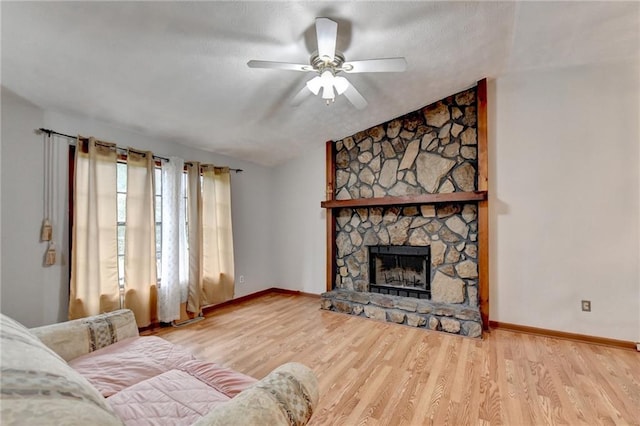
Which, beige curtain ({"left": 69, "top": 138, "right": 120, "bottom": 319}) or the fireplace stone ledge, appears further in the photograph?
the fireplace stone ledge

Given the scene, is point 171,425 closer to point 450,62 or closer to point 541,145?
point 450,62

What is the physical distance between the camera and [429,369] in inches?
94.7

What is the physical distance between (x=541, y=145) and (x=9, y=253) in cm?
523

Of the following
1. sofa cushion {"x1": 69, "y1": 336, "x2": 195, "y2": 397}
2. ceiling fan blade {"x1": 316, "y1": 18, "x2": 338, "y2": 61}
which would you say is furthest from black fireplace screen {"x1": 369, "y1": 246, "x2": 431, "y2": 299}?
sofa cushion {"x1": 69, "y1": 336, "x2": 195, "y2": 397}

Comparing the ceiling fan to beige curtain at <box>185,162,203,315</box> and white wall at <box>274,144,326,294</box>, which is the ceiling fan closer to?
beige curtain at <box>185,162,203,315</box>

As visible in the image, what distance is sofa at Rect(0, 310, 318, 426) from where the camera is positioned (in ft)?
2.21

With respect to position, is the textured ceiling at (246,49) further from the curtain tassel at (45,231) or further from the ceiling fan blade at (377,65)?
the curtain tassel at (45,231)

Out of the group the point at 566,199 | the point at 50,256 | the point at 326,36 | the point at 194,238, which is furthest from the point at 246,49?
the point at 566,199

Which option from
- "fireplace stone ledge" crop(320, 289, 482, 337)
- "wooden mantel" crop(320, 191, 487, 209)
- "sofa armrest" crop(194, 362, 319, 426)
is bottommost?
"fireplace stone ledge" crop(320, 289, 482, 337)

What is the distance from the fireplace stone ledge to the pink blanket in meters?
2.50

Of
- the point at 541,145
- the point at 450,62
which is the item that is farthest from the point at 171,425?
the point at 541,145

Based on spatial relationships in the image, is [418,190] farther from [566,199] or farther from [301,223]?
[301,223]

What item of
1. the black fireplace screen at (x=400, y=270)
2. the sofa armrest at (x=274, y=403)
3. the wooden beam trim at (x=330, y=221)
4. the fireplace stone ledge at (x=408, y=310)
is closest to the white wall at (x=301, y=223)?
the wooden beam trim at (x=330, y=221)

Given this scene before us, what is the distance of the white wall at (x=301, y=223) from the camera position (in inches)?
185
